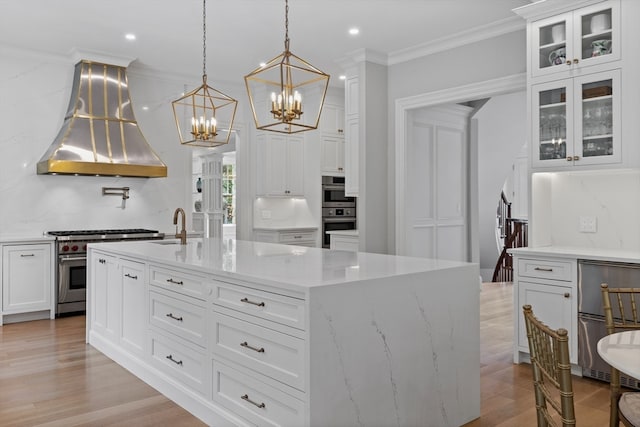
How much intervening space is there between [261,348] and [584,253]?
2.37 meters

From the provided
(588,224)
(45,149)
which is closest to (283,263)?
(588,224)

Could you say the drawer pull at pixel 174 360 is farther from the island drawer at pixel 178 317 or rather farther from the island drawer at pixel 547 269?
the island drawer at pixel 547 269

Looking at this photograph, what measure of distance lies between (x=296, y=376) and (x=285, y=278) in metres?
0.42

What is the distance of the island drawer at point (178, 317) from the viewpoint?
2.83 metres

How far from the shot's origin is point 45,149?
5844 mm

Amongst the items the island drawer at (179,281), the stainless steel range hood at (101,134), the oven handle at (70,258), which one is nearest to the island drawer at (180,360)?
the island drawer at (179,281)

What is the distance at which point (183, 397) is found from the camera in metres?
2.97

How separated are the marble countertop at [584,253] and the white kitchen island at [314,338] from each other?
111cm

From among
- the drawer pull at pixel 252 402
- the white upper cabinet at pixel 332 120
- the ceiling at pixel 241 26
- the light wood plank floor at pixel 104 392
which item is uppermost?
the ceiling at pixel 241 26

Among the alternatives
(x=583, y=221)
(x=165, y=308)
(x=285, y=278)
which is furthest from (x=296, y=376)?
(x=583, y=221)

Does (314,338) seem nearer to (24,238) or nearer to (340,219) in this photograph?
(24,238)

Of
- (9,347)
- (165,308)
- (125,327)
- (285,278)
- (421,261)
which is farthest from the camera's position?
(9,347)

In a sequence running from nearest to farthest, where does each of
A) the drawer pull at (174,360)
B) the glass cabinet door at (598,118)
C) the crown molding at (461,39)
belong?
the drawer pull at (174,360) → the glass cabinet door at (598,118) → the crown molding at (461,39)

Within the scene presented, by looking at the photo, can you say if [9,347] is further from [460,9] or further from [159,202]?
[460,9]
